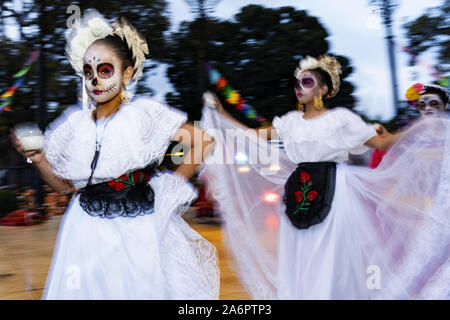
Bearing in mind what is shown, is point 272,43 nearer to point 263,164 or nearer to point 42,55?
point 42,55

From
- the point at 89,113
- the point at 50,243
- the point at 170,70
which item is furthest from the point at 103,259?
the point at 170,70

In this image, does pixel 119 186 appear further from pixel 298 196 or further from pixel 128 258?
pixel 298 196

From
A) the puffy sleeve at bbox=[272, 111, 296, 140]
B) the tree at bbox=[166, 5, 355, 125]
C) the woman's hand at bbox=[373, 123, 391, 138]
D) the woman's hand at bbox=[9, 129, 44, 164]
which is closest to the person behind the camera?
the woman's hand at bbox=[9, 129, 44, 164]

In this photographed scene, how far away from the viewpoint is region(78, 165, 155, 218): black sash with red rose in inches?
89.4

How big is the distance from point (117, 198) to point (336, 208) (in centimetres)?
157

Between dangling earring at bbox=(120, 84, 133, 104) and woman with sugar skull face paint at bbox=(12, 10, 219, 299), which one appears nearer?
woman with sugar skull face paint at bbox=(12, 10, 219, 299)

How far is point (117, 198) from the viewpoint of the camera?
89.7 inches

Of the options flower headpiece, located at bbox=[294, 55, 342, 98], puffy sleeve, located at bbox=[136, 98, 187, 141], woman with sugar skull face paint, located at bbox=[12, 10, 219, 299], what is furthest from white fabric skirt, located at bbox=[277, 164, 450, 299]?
puffy sleeve, located at bbox=[136, 98, 187, 141]

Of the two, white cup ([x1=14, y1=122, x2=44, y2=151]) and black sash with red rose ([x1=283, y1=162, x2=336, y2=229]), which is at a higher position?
white cup ([x1=14, y1=122, x2=44, y2=151])

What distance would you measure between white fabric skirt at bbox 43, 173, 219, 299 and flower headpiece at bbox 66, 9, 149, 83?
762mm

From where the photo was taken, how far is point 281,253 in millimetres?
3320

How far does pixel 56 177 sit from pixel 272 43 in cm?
1594

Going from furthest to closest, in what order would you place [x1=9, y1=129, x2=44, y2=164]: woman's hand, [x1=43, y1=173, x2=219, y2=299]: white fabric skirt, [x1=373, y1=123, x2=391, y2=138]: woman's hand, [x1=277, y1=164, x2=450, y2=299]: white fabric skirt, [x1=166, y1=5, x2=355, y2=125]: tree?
1. [x1=166, y1=5, x2=355, y2=125]: tree
2. [x1=373, y1=123, x2=391, y2=138]: woman's hand
3. [x1=277, y1=164, x2=450, y2=299]: white fabric skirt
4. [x1=9, y1=129, x2=44, y2=164]: woman's hand
5. [x1=43, y1=173, x2=219, y2=299]: white fabric skirt

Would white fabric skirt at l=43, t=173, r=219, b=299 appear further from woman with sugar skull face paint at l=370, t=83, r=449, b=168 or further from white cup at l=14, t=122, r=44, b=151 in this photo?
woman with sugar skull face paint at l=370, t=83, r=449, b=168
